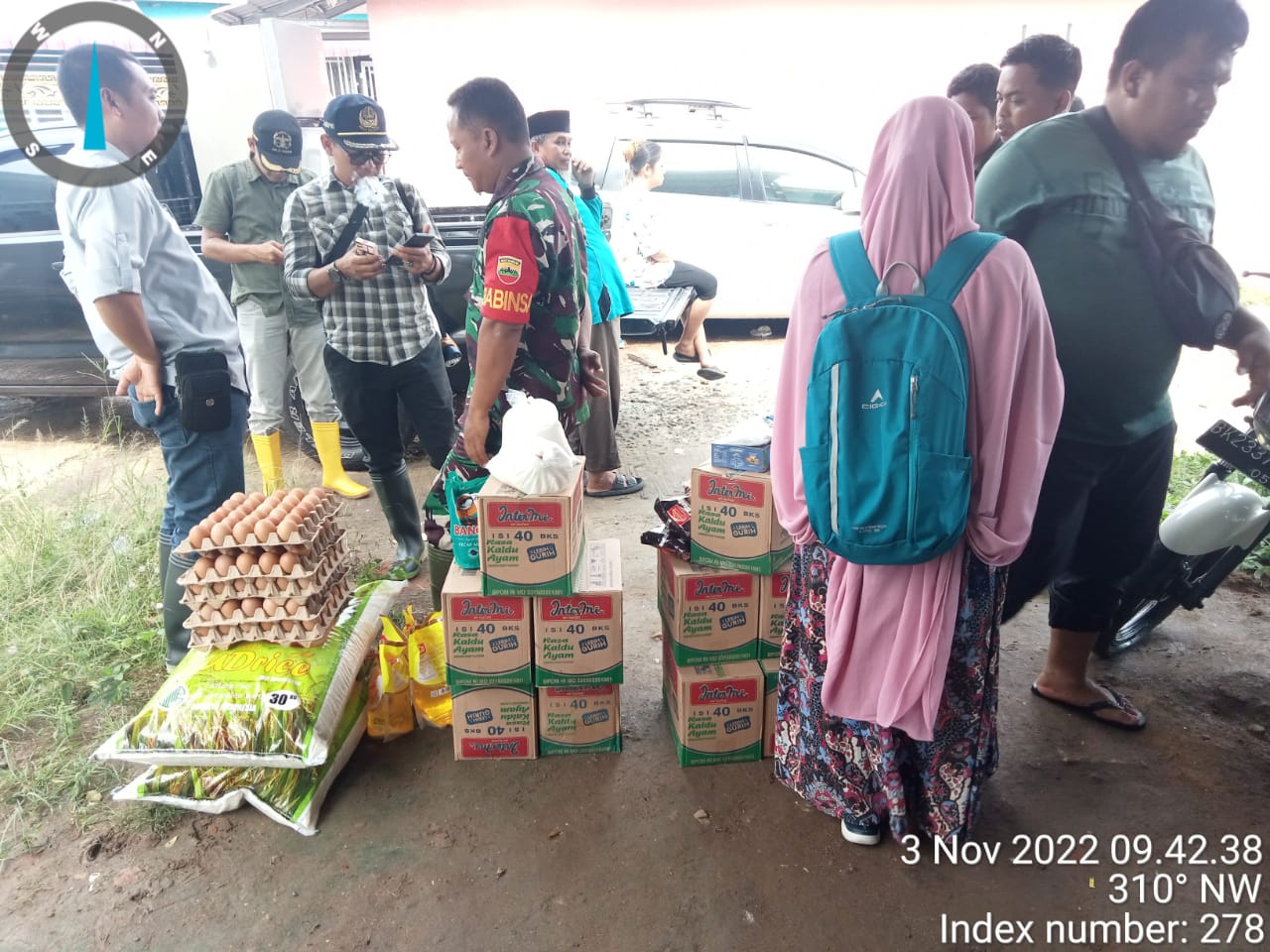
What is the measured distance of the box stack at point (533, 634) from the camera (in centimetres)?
219

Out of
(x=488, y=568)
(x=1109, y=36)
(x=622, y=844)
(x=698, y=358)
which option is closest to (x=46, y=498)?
(x=488, y=568)

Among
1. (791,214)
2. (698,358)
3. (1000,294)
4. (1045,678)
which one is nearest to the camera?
(1000,294)

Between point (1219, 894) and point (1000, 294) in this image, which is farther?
point (1219, 894)

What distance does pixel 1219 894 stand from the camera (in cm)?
196

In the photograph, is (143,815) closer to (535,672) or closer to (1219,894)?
(535,672)

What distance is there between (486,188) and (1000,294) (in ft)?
4.91

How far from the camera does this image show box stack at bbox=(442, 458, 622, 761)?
7.18ft

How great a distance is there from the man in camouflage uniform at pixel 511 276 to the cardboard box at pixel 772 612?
85 cm

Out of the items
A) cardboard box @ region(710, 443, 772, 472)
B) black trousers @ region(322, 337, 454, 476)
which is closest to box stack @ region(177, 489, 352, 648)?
black trousers @ region(322, 337, 454, 476)

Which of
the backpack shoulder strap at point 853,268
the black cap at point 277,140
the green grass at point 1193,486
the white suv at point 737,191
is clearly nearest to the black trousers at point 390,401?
the black cap at point 277,140

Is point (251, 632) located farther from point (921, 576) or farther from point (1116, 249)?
point (1116, 249)

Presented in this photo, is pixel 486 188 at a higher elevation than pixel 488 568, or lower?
higher

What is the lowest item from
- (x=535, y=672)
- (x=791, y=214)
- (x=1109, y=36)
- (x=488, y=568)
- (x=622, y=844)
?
(x=622, y=844)

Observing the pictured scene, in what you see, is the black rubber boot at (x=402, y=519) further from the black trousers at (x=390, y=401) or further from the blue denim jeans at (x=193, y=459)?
the blue denim jeans at (x=193, y=459)
